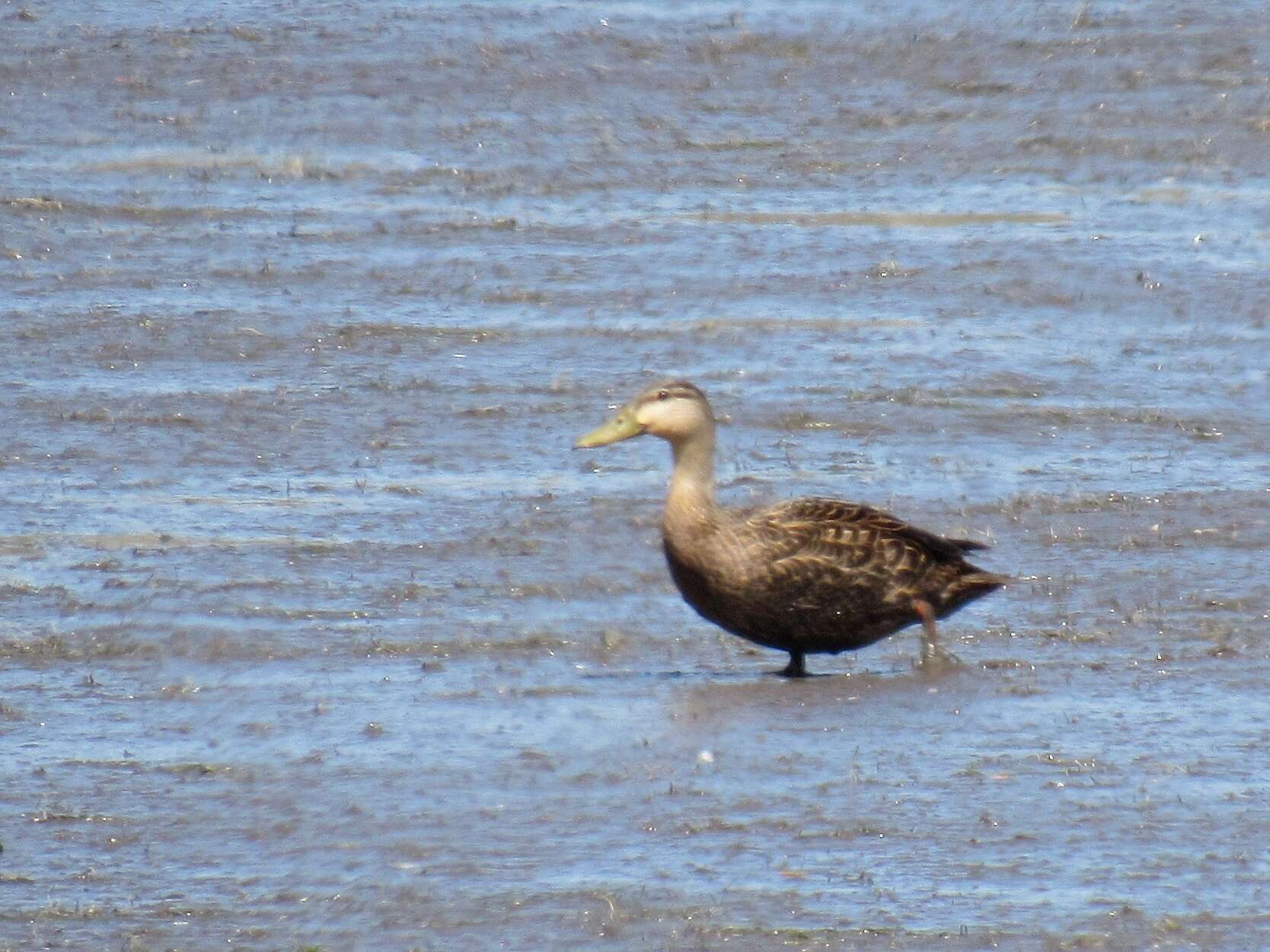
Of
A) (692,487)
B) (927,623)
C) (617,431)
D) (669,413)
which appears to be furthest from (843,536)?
(617,431)

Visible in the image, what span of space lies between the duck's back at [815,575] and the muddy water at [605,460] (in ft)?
0.58

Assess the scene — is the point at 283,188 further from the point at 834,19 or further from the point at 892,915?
the point at 892,915

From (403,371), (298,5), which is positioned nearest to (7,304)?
(403,371)

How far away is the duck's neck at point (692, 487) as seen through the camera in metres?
8.73

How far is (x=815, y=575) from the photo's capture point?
857cm

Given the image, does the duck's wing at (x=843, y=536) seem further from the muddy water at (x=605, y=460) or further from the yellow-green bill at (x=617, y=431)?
the yellow-green bill at (x=617, y=431)

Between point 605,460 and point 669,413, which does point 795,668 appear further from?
point 605,460

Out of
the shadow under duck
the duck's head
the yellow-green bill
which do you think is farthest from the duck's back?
the yellow-green bill

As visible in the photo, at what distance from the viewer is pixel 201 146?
16.0 metres

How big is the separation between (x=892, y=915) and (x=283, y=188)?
9.83 m

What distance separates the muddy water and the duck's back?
18 cm

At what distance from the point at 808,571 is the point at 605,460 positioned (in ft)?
8.37

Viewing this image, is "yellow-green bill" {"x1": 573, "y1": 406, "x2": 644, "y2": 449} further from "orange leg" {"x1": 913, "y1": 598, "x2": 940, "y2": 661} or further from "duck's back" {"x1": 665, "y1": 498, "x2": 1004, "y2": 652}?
"orange leg" {"x1": 913, "y1": 598, "x2": 940, "y2": 661}

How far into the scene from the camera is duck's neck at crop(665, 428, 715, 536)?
344 inches
